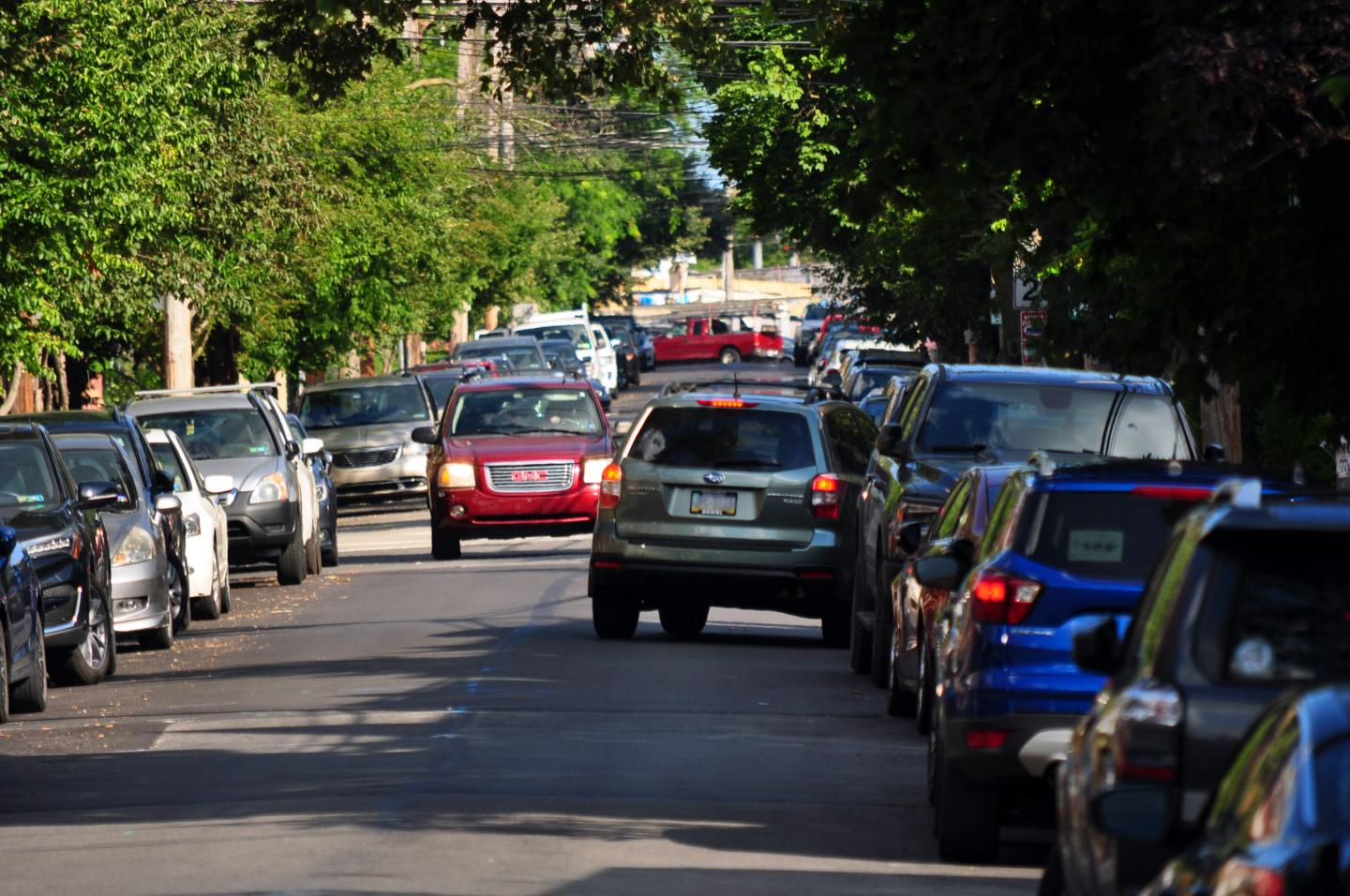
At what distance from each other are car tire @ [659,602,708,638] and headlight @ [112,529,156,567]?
390cm

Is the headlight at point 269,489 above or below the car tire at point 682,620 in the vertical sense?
above

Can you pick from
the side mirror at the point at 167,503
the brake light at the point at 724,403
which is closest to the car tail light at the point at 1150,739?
the brake light at the point at 724,403

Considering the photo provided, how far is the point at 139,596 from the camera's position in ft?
58.0

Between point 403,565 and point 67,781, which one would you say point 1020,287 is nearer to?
point 403,565

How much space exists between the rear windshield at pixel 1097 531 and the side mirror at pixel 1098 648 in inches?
94.6

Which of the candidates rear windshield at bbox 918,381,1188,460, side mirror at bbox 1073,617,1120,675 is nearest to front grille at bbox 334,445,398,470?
rear windshield at bbox 918,381,1188,460

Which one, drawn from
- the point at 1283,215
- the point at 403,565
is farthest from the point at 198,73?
the point at 1283,215

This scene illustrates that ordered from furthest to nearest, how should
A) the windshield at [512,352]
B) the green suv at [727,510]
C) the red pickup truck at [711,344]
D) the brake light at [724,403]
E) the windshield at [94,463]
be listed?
1. the red pickup truck at [711,344]
2. the windshield at [512,352]
3. the windshield at [94,463]
4. the brake light at [724,403]
5. the green suv at [727,510]

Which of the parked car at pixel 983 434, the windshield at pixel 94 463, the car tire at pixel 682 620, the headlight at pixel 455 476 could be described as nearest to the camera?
the parked car at pixel 983 434

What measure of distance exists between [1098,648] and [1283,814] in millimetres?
2831

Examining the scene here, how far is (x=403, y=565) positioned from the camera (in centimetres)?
2633

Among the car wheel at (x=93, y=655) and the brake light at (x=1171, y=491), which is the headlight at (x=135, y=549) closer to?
the car wheel at (x=93, y=655)

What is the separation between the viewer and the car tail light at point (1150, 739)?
5652 millimetres

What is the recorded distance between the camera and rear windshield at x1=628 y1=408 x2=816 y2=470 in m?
17.4
